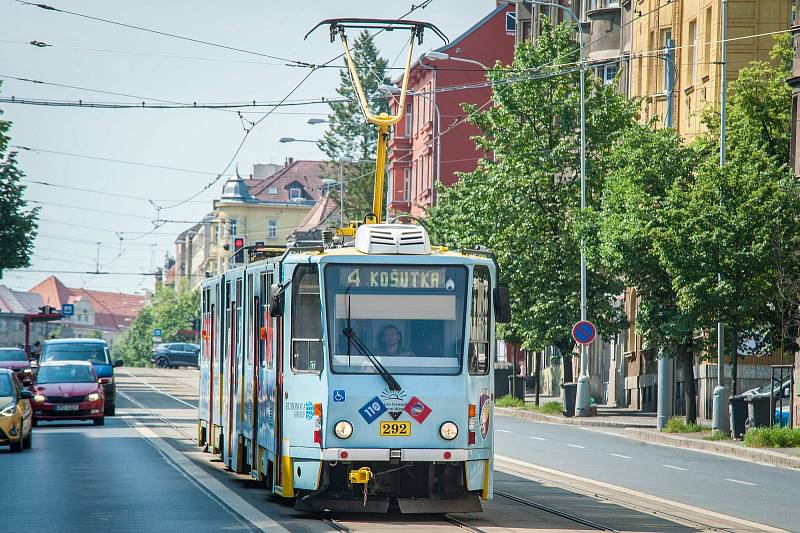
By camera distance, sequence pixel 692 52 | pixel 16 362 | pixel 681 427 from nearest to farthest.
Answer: pixel 681 427, pixel 692 52, pixel 16 362

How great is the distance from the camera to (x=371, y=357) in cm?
1628

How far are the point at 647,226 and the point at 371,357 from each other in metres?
22.4

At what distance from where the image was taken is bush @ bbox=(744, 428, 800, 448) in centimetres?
3293

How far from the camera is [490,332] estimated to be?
54.9 feet

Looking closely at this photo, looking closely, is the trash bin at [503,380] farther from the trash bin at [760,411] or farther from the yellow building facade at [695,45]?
the trash bin at [760,411]

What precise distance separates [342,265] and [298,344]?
869 millimetres

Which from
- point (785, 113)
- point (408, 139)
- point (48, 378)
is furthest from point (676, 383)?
point (408, 139)

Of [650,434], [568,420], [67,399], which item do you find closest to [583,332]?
[568,420]

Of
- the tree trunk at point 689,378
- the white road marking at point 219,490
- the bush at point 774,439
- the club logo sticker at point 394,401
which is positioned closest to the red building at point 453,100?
the tree trunk at point 689,378

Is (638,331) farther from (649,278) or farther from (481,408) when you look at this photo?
(481,408)

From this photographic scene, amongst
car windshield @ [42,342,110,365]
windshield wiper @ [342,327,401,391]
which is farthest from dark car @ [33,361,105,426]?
windshield wiper @ [342,327,401,391]

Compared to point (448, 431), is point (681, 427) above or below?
below

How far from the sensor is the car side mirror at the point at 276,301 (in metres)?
16.6

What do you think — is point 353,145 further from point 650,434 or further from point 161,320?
point 650,434
